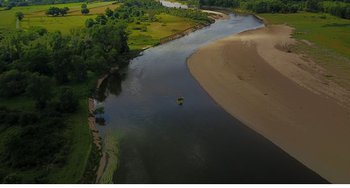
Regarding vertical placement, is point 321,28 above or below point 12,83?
above

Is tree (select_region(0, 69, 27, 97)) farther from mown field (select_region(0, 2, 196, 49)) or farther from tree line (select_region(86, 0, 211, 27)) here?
tree line (select_region(86, 0, 211, 27))

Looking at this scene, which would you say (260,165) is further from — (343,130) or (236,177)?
(343,130)

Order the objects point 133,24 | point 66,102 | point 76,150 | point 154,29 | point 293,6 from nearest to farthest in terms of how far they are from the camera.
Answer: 1. point 76,150
2. point 66,102
3. point 154,29
4. point 133,24
5. point 293,6

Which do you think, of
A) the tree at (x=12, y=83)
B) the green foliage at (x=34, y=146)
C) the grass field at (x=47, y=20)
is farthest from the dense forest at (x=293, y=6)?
the green foliage at (x=34, y=146)

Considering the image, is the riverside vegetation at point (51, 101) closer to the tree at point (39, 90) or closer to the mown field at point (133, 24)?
the tree at point (39, 90)

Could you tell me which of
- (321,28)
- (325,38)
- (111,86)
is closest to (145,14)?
(321,28)

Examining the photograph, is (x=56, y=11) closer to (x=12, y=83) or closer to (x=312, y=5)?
(x=12, y=83)
